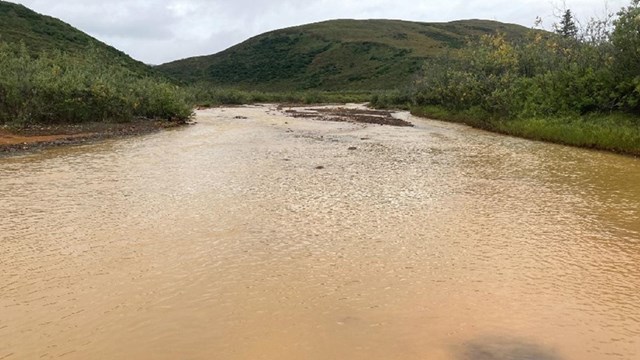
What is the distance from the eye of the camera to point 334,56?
390 feet

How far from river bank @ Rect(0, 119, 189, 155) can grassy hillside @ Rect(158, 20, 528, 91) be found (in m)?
70.3

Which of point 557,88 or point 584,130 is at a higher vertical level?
point 557,88

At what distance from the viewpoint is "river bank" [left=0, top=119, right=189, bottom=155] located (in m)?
20.1

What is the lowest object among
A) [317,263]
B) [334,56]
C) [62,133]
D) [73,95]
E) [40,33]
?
[317,263]

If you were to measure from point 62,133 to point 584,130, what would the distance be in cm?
2166

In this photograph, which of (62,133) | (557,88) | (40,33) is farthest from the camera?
(40,33)

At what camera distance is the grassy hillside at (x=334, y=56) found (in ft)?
342

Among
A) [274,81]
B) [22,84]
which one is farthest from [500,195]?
[274,81]

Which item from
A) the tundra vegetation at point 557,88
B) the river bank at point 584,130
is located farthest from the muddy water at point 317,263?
the tundra vegetation at point 557,88

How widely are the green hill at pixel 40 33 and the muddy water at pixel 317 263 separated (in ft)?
131

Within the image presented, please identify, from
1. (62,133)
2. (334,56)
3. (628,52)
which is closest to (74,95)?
(62,133)

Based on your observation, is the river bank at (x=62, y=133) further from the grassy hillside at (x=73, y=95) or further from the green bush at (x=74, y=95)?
the green bush at (x=74, y=95)

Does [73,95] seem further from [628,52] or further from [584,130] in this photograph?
[628,52]

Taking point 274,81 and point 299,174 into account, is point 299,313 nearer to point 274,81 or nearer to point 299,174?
point 299,174
